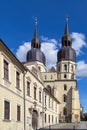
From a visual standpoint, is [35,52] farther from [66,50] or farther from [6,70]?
[6,70]

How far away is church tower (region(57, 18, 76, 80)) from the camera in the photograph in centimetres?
10294

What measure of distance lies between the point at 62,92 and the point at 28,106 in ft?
220

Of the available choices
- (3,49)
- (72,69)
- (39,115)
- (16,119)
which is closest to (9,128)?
(16,119)

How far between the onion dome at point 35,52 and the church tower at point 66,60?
5727 mm

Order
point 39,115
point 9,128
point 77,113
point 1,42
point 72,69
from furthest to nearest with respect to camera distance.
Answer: point 72,69
point 77,113
point 39,115
point 9,128
point 1,42

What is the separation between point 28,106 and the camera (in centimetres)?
3125

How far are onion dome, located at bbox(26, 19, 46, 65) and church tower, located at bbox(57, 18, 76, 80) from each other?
5.73m

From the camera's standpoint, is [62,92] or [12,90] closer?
[12,90]

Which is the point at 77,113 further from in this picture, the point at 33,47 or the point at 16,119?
the point at 16,119

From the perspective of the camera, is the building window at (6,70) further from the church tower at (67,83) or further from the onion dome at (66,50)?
the onion dome at (66,50)

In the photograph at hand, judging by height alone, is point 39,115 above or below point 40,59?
below

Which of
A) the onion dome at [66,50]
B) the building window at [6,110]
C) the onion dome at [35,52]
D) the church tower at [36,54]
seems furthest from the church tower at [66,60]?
the building window at [6,110]

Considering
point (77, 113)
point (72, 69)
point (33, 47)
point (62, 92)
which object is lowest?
point (77, 113)

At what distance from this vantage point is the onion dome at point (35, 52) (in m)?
108
